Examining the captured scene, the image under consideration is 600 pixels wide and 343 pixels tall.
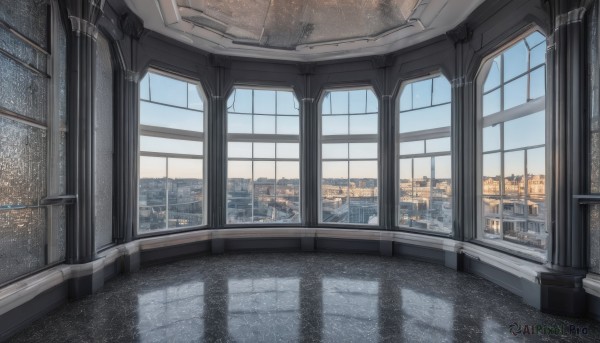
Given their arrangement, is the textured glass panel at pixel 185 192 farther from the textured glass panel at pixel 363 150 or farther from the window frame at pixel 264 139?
the textured glass panel at pixel 363 150

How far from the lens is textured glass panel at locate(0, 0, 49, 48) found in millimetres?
2738

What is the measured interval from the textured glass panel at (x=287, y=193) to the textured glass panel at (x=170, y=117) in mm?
1741

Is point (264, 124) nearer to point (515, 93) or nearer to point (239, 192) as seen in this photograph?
point (239, 192)

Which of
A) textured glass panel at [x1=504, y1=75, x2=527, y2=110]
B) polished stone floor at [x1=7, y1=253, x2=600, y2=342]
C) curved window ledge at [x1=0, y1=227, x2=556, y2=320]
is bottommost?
polished stone floor at [x1=7, y1=253, x2=600, y2=342]

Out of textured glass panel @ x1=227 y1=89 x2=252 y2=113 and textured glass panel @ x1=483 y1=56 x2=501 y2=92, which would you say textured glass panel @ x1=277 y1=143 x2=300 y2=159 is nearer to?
textured glass panel @ x1=227 y1=89 x2=252 y2=113

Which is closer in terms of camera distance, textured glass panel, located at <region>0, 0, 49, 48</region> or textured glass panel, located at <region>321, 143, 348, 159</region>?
textured glass panel, located at <region>0, 0, 49, 48</region>

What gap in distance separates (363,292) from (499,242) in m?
2.08

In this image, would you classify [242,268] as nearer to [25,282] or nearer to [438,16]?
[25,282]

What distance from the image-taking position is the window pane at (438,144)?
16.6ft

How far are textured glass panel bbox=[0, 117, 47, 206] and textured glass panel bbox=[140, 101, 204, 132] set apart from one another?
1.87 m

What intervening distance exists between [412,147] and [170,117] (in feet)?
14.3

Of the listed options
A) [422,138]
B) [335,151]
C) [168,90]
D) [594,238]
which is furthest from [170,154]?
[594,238]

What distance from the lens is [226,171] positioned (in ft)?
18.9

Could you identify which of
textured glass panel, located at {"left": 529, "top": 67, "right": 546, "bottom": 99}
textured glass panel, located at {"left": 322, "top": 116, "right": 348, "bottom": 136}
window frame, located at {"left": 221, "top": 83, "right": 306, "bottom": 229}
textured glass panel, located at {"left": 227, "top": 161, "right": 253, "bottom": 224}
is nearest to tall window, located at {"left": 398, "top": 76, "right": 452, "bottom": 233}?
textured glass panel, located at {"left": 322, "top": 116, "right": 348, "bottom": 136}
